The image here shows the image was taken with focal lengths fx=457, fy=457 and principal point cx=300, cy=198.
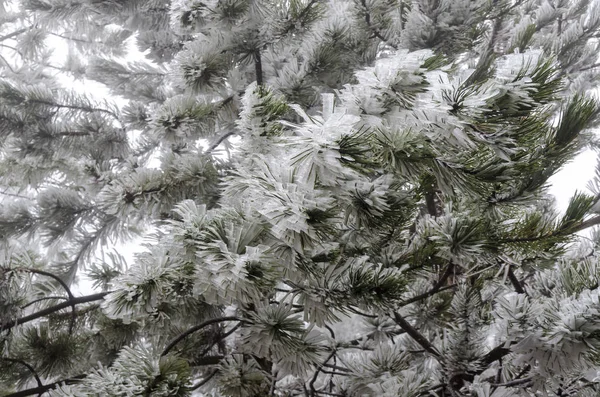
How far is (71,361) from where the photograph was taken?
1.29m

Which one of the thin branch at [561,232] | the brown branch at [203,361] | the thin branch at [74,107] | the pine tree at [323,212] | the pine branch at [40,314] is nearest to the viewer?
the pine tree at [323,212]

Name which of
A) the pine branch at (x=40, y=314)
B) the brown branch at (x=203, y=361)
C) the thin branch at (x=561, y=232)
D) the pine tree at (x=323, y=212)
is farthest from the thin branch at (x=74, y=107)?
the thin branch at (x=561, y=232)

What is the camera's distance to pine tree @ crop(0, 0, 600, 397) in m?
0.58

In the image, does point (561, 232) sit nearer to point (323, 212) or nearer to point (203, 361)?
point (323, 212)

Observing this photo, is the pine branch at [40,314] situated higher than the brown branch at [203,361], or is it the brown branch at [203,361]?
the pine branch at [40,314]

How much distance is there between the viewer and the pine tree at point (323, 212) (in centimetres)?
58

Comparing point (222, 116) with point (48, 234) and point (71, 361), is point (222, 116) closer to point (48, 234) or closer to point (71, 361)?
point (71, 361)

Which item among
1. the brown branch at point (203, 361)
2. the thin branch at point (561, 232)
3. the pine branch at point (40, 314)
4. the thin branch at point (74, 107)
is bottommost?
the brown branch at point (203, 361)

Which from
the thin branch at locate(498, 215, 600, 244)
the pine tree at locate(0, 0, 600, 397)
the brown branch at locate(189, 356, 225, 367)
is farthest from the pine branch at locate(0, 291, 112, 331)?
the thin branch at locate(498, 215, 600, 244)

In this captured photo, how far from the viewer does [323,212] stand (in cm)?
55

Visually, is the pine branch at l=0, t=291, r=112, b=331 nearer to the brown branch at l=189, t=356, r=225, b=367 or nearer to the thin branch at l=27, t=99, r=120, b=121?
the brown branch at l=189, t=356, r=225, b=367

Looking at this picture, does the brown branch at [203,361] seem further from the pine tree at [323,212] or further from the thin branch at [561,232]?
the thin branch at [561,232]

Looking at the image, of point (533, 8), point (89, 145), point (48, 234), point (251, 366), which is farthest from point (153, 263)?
point (533, 8)

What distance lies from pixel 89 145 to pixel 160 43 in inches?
26.5
